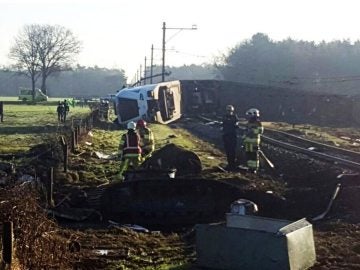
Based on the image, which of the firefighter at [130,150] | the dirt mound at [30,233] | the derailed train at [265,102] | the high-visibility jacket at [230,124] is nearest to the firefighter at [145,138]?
the firefighter at [130,150]

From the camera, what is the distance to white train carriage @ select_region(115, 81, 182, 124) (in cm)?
3516

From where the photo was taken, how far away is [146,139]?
1603 cm

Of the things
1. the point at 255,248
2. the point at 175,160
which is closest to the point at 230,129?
the point at 175,160

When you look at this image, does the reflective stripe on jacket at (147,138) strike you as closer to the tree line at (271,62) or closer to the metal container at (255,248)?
the metal container at (255,248)

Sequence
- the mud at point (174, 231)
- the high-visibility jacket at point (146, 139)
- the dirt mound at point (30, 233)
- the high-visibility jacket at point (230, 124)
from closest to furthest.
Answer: the dirt mound at point (30, 233)
the mud at point (174, 231)
the high-visibility jacket at point (146, 139)
the high-visibility jacket at point (230, 124)

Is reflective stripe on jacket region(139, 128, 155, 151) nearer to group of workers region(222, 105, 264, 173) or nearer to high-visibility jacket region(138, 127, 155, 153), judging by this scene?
high-visibility jacket region(138, 127, 155, 153)

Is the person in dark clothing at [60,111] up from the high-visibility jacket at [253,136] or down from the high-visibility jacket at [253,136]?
down

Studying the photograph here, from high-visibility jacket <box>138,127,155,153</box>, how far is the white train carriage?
1866 centimetres

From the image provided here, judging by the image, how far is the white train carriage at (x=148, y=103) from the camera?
1384 inches

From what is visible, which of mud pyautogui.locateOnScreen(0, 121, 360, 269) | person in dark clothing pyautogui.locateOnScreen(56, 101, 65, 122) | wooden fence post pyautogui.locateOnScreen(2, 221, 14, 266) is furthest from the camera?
person in dark clothing pyautogui.locateOnScreen(56, 101, 65, 122)

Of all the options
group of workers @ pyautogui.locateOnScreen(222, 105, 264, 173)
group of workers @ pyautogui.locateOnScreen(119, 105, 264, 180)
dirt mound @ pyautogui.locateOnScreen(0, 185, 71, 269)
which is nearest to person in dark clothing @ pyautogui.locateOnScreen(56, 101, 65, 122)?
group of workers @ pyautogui.locateOnScreen(119, 105, 264, 180)

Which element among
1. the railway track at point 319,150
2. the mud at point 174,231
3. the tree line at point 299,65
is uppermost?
the tree line at point 299,65

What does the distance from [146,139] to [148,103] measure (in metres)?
19.2

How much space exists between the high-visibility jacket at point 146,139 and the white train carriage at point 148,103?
18.7m
